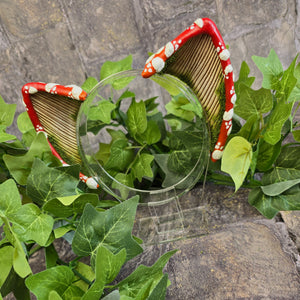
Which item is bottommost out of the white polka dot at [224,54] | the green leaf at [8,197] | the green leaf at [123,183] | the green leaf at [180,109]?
the green leaf at [123,183]

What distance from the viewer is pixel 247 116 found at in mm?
663

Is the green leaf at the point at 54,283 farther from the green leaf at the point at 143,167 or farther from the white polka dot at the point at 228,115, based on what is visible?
the white polka dot at the point at 228,115

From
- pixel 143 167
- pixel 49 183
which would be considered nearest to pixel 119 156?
pixel 143 167

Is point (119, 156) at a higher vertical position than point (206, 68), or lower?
lower

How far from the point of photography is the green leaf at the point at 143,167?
69cm

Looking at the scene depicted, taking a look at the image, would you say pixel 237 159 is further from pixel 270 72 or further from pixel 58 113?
pixel 58 113

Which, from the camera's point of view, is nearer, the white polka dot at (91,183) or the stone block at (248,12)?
the white polka dot at (91,183)

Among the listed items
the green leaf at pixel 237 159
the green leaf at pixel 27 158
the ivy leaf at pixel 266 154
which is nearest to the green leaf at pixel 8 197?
the green leaf at pixel 27 158

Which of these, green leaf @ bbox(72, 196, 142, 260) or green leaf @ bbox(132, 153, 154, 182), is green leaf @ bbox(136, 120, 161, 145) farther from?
green leaf @ bbox(72, 196, 142, 260)

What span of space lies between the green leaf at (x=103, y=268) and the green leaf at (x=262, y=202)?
324 mm

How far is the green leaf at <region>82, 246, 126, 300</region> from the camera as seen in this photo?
0.42m

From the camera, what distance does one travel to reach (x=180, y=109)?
0.79 meters

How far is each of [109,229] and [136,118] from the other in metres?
0.29

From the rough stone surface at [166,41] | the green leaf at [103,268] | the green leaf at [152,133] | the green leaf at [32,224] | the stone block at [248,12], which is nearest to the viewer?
the green leaf at [103,268]
